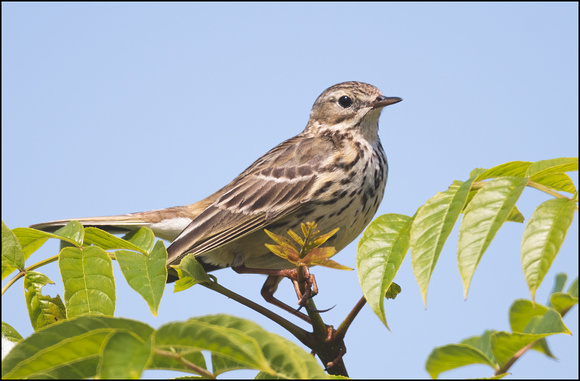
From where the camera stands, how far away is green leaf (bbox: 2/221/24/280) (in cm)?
319

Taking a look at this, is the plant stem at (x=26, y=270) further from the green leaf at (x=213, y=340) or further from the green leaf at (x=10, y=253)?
the green leaf at (x=213, y=340)

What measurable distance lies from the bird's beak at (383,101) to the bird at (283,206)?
1 cm

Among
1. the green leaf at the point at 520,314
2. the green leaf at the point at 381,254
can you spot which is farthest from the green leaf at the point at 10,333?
the green leaf at the point at 520,314

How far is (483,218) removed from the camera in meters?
2.71

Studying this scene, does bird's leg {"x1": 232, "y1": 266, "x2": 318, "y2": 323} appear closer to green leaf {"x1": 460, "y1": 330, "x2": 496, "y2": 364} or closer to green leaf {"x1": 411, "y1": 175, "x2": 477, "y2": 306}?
green leaf {"x1": 460, "y1": 330, "x2": 496, "y2": 364}

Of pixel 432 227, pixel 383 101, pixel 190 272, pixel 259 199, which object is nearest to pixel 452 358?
pixel 432 227

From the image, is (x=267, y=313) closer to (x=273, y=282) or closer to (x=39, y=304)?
(x=39, y=304)

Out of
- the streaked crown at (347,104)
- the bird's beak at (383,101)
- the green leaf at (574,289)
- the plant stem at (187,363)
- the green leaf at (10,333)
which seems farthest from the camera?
the streaked crown at (347,104)

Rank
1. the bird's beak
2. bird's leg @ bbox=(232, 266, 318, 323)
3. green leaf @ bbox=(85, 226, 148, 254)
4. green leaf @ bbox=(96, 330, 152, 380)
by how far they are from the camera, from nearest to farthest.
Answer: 1. green leaf @ bbox=(96, 330, 152, 380)
2. green leaf @ bbox=(85, 226, 148, 254)
3. bird's leg @ bbox=(232, 266, 318, 323)
4. the bird's beak

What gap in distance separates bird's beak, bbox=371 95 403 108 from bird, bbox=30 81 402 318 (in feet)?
0.04

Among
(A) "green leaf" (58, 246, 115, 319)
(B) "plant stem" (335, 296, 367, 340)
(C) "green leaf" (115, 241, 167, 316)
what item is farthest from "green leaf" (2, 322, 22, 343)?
(B) "plant stem" (335, 296, 367, 340)

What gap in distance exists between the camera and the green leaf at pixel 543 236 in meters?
2.53

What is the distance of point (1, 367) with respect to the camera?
6.14ft

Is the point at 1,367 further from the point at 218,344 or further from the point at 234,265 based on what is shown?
the point at 234,265
